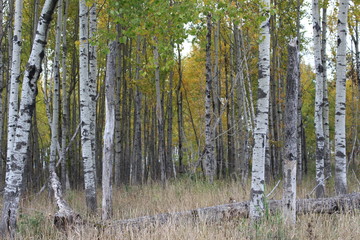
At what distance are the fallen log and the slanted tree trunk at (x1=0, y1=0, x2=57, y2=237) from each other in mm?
1511

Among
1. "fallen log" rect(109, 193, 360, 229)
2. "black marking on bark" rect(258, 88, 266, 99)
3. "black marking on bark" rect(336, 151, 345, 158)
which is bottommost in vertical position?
"fallen log" rect(109, 193, 360, 229)

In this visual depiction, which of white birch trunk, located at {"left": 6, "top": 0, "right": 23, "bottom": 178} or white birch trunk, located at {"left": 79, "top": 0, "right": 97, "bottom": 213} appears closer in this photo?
white birch trunk, located at {"left": 6, "top": 0, "right": 23, "bottom": 178}

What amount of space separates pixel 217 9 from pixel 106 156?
3.62 metres

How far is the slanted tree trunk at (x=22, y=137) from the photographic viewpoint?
5430 mm

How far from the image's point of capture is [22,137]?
560 centimetres

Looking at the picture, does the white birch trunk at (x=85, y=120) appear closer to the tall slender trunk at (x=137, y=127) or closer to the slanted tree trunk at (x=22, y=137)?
the slanted tree trunk at (x=22, y=137)

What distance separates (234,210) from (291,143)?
1.65m

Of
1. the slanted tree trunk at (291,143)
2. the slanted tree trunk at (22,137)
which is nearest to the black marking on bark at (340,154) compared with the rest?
the slanted tree trunk at (291,143)

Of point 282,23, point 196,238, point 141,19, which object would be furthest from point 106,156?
point 282,23

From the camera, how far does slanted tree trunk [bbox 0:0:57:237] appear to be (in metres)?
5.43

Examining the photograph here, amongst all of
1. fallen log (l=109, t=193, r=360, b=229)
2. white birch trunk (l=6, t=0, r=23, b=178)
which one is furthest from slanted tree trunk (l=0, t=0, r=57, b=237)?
fallen log (l=109, t=193, r=360, b=229)

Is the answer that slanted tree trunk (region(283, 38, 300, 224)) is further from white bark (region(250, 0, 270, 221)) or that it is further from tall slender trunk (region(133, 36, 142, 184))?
tall slender trunk (region(133, 36, 142, 184))

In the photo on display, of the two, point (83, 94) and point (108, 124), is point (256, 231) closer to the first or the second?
point (108, 124)

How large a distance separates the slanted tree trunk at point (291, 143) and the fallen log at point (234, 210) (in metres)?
0.47
